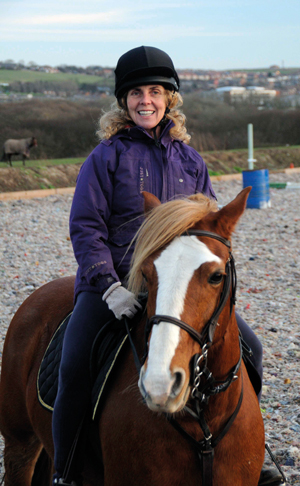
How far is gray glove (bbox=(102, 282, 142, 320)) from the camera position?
2354 millimetres

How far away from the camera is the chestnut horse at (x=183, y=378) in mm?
1776

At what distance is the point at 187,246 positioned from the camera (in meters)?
1.96

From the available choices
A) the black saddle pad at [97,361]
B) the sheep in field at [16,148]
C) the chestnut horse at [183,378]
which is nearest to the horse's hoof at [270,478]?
the chestnut horse at [183,378]

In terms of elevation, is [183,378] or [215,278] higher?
[215,278]

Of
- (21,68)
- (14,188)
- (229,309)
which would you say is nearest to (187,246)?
(229,309)

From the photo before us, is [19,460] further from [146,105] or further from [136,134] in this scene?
[146,105]

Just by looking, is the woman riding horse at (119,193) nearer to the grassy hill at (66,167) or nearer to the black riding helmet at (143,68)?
the black riding helmet at (143,68)

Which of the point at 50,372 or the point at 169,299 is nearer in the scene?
the point at 169,299

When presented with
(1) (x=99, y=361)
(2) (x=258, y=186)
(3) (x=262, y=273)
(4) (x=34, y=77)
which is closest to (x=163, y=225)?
(1) (x=99, y=361)

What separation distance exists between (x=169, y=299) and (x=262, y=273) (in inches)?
→ 264

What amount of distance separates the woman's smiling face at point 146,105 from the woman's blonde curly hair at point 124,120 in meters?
0.07

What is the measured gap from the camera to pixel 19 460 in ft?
11.0

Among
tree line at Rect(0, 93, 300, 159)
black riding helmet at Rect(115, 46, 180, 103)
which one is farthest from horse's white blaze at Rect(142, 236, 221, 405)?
tree line at Rect(0, 93, 300, 159)

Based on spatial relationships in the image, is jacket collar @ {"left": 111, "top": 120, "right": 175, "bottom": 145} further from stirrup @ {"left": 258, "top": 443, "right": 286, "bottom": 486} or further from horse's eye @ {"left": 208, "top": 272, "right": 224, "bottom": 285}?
stirrup @ {"left": 258, "top": 443, "right": 286, "bottom": 486}
